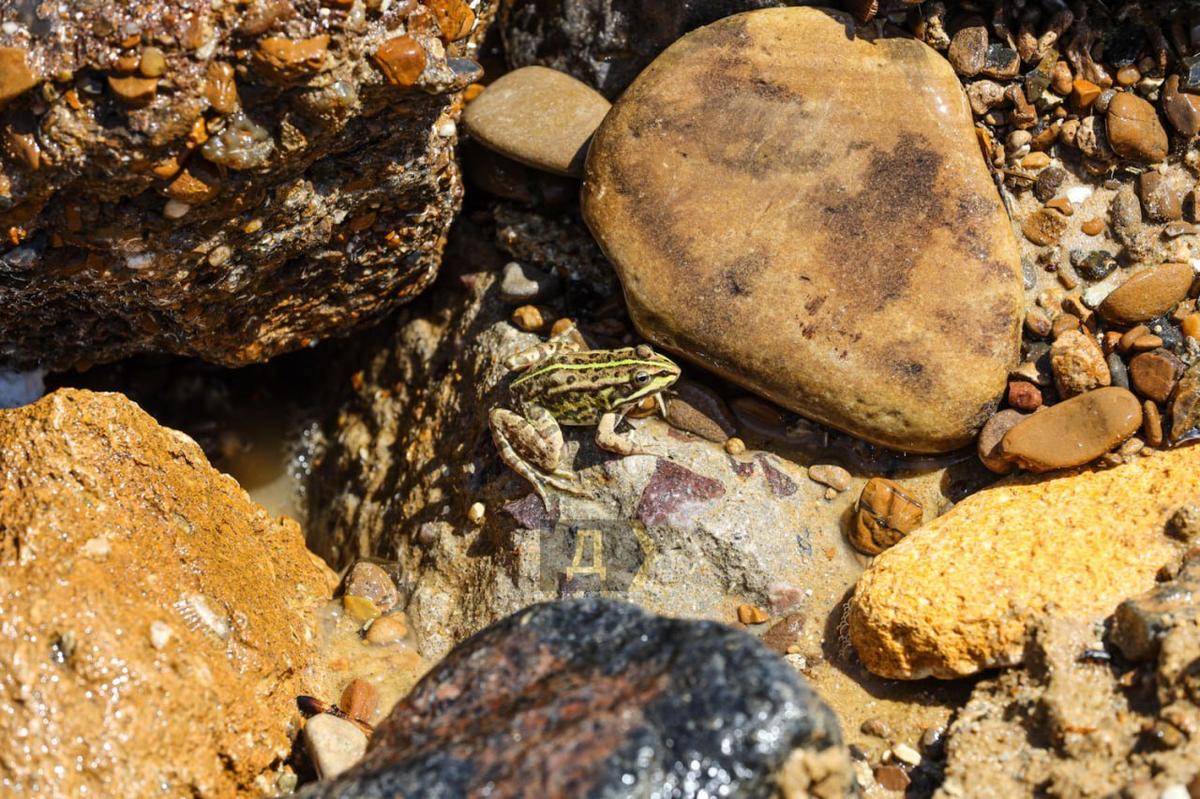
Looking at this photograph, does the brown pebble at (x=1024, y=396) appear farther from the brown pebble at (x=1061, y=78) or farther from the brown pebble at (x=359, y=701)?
the brown pebble at (x=359, y=701)

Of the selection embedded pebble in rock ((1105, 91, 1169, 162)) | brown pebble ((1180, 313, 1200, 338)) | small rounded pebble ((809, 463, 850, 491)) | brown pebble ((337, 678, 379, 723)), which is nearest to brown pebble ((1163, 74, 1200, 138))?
embedded pebble in rock ((1105, 91, 1169, 162))

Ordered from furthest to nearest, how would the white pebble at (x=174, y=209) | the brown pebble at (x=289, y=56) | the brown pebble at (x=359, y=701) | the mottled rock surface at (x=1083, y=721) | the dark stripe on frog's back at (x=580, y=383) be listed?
the dark stripe on frog's back at (x=580, y=383) → the brown pebble at (x=359, y=701) → the white pebble at (x=174, y=209) → the brown pebble at (x=289, y=56) → the mottled rock surface at (x=1083, y=721)

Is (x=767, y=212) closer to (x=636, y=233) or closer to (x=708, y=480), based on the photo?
(x=636, y=233)

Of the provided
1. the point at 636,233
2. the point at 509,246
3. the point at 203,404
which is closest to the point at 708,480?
the point at 636,233

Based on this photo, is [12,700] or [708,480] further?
[708,480]

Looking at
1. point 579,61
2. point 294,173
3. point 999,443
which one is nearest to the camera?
point 294,173

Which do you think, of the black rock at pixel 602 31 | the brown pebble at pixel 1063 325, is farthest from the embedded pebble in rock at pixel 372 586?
the brown pebble at pixel 1063 325
